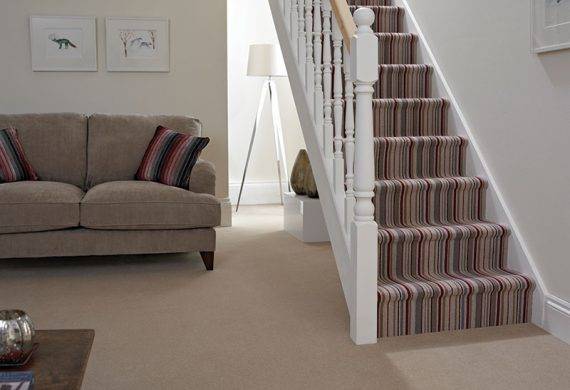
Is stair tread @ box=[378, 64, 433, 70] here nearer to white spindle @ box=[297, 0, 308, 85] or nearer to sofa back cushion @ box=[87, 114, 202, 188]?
white spindle @ box=[297, 0, 308, 85]

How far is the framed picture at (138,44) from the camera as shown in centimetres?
545

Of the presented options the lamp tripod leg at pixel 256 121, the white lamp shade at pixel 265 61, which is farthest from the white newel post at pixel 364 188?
the lamp tripod leg at pixel 256 121

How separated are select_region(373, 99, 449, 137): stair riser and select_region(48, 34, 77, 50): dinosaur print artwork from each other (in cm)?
288

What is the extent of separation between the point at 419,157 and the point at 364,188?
3.12ft

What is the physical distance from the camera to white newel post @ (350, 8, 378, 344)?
267 centimetres

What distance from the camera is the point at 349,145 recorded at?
114 inches

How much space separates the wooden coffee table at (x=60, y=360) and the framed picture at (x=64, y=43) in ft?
13.0

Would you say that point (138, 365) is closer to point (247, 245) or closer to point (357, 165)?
point (357, 165)

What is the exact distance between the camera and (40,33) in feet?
17.5

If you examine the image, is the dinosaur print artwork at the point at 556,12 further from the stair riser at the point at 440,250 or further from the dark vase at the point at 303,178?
the dark vase at the point at 303,178

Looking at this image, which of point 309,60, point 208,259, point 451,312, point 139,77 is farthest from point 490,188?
point 139,77

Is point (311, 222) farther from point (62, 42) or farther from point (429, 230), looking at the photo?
point (62, 42)

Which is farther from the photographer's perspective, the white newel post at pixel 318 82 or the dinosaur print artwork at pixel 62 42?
the dinosaur print artwork at pixel 62 42

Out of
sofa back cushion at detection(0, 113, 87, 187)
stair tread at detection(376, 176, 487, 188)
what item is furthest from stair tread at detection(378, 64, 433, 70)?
sofa back cushion at detection(0, 113, 87, 187)
